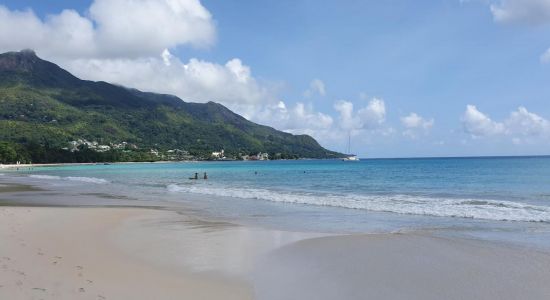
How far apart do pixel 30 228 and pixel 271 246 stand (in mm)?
8507

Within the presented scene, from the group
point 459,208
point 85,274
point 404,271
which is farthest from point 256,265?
point 459,208

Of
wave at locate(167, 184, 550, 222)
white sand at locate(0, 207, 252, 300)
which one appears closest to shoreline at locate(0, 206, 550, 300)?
white sand at locate(0, 207, 252, 300)

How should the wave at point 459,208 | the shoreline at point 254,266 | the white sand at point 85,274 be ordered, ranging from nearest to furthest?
the white sand at point 85,274, the shoreline at point 254,266, the wave at point 459,208

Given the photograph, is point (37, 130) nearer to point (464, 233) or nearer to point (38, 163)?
point (38, 163)

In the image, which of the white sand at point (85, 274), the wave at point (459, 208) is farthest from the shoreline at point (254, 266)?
the wave at point (459, 208)

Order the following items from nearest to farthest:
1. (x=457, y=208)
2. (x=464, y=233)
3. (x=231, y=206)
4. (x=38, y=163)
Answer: (x=464, y=233), (x=457, y=208), (x=231, y=206), (x=38, y=163)

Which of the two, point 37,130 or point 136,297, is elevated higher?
point 37,130

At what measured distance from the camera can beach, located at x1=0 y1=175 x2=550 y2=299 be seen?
719cm

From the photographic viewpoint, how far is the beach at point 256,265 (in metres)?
7.19

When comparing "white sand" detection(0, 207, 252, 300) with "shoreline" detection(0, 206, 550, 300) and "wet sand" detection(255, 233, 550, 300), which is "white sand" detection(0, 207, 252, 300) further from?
"wet sand" detection(255, 233, 550, 300)

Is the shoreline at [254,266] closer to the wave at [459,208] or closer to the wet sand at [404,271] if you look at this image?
the wet sand at [404,271]

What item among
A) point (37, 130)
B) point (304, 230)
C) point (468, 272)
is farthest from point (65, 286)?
point (37, 130)

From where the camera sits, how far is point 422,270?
876 cm

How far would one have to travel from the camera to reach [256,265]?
9.31m
